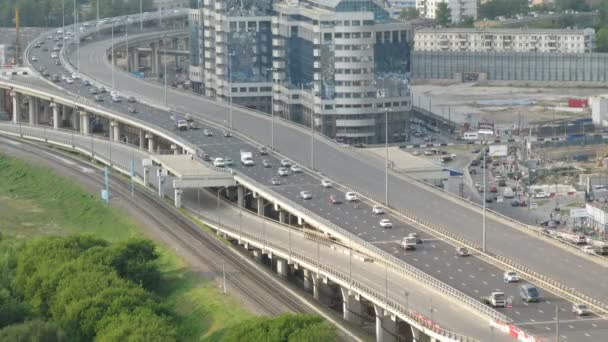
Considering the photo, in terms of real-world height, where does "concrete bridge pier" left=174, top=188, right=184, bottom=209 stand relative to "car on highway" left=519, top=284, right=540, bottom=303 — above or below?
below

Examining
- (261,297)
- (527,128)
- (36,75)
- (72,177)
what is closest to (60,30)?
(36,75)

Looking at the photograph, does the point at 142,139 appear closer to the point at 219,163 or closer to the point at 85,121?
the point at 85,121

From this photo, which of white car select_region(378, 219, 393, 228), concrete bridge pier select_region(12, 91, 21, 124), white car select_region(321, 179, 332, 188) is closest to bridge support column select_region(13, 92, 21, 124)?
concrete bridge pier select_region(12, 91, 21, 124)

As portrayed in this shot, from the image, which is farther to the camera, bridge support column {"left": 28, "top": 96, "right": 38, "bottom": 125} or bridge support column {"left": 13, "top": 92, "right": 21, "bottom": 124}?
bridge support column {"left": 13, "top": 92, "right": 21, "bottom": 124}

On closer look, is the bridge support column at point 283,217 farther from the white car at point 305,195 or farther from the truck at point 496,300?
the truck at point 496,300

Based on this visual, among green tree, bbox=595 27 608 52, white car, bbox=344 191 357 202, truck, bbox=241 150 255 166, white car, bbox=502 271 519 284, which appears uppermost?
green tree, bbox=595 27 608 52

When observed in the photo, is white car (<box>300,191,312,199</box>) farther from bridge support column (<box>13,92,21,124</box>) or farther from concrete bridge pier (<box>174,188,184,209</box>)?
bridge support column (<box>13,92,21,124</box>)

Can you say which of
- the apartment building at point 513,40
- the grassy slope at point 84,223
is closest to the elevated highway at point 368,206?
the grassy slope at point 84,223

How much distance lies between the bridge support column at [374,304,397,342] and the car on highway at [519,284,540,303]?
589cm

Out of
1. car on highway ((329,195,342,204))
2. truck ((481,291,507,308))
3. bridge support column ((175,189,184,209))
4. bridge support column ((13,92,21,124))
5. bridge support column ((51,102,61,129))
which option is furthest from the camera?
bridge support column ((13,92,21,124))

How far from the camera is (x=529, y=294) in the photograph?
247ft

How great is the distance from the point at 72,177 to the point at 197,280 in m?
33.9

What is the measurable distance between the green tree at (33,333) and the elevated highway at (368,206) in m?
16.1

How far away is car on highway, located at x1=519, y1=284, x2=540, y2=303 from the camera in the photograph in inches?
2955
